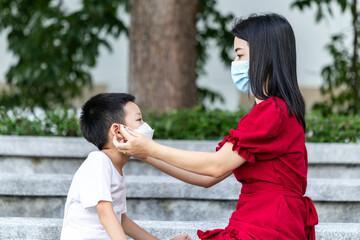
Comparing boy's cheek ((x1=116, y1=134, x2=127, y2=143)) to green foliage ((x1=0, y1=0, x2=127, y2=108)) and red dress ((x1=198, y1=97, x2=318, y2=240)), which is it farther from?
green foliage ((x1=0, y1=0, x2=127, y2=108))

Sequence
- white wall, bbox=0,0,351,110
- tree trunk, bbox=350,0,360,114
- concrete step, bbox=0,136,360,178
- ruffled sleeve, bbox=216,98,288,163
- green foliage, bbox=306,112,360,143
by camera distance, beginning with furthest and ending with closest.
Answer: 1. white wall, bbox=0,0,351,110
2. tree trunk, bbox=350,0,360,114
3. green foliage, bbox=306,112,360,143
4. concrete step, bbox=0,136,360,178
5. ruffled sleeve, bbox=216,98,288,163

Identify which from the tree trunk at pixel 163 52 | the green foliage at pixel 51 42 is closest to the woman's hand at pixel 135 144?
the tree trunk at pixel 163 52

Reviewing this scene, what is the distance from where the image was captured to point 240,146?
2.35 metres

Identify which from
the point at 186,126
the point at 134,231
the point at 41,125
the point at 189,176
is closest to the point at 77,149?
the point at 41,125

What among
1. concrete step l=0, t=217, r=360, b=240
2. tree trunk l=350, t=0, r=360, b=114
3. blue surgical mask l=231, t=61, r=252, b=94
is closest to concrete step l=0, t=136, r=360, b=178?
concrete step l=0, t=217, r=360, b=240

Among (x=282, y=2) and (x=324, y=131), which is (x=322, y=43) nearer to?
(x=282, y=2)

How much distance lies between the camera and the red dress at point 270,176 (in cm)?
232

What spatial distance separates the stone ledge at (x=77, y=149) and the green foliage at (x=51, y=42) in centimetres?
238

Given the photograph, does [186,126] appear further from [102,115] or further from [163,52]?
[102,115]

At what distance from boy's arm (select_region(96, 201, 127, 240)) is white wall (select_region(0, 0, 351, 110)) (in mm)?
8599

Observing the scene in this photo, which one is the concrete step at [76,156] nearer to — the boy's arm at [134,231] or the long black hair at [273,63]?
the boy's arm at [134,231]

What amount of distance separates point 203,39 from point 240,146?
6.17m

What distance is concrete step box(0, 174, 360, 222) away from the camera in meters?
3.75

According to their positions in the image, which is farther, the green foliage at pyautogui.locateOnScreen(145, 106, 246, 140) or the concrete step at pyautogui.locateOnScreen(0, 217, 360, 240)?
the green foliage at pyautogui.locateOnScreen(145, 106, 246, 140)
